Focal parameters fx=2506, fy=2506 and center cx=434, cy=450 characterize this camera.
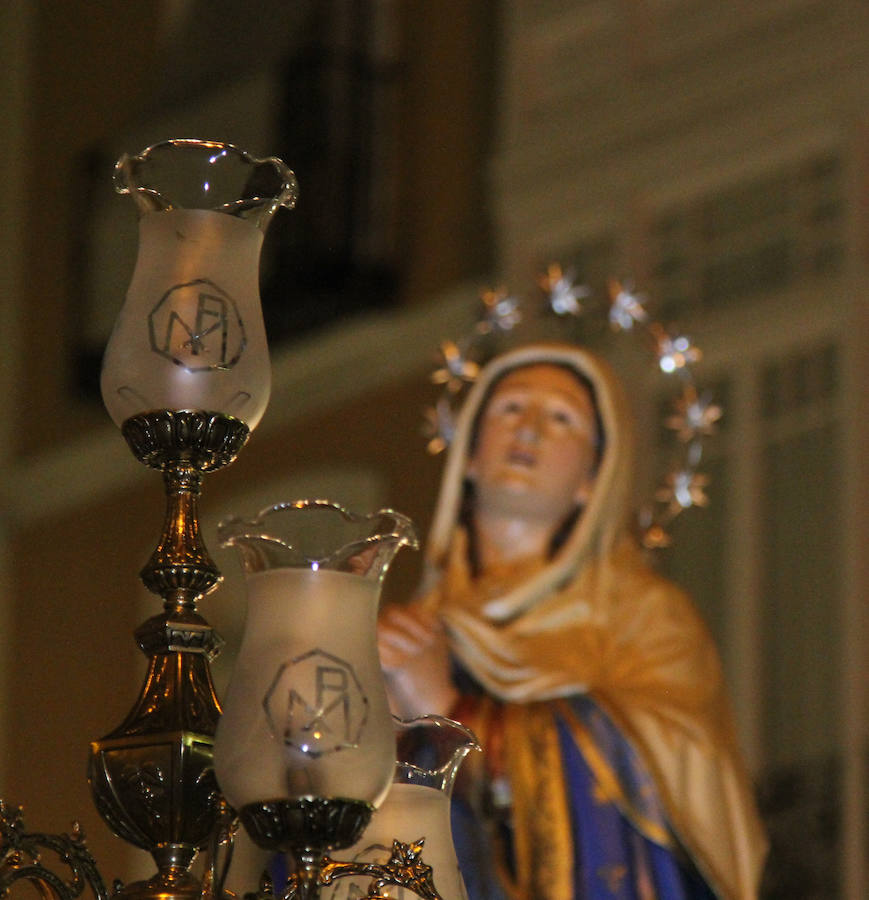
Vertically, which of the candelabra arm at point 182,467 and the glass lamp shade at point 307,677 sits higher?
the candelabra arm at point 182,467

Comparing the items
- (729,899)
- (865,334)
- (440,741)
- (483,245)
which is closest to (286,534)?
(440,741)

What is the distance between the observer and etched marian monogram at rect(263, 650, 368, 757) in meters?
1.93

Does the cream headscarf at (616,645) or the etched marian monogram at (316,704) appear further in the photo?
the cream headscarf at (616,645)

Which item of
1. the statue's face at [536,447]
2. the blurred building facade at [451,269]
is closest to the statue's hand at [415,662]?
the statue's face at [536,447]

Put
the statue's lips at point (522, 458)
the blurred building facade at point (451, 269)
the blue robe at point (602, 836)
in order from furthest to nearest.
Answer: the blurred building facade at point (451, 269), the statue's lips at point (522, 458), the blue robe at point (602, 836)

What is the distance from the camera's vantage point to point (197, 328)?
2.24m

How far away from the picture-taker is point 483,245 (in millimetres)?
8203

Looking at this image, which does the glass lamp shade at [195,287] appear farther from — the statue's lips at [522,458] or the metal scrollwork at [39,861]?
the statue's lips at [522,458]

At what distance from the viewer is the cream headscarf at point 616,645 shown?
4.38 m

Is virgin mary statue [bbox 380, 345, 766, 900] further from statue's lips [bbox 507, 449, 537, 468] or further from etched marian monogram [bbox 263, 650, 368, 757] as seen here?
etched marian monogram [bbox 263, 650, 368, 757]

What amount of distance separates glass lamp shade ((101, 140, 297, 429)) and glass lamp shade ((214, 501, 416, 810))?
23cm

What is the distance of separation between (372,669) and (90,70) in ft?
26.8

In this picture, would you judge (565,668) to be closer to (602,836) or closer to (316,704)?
(602,836)

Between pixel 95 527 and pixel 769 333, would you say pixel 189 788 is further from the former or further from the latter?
pixel 95 527
